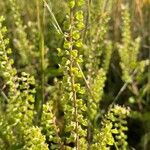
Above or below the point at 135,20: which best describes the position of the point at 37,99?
below

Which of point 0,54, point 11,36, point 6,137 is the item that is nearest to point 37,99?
point 6,137

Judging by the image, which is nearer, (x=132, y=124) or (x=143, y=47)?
(x=132, y=124)

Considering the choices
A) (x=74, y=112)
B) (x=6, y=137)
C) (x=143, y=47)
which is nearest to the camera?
(x=74, y=112)

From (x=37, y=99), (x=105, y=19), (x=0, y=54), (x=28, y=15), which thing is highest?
(x=28, y=15)

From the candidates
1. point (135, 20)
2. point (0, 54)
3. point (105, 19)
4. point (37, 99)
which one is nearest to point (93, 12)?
point (105, 19)

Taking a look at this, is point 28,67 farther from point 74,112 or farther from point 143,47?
point 74,112

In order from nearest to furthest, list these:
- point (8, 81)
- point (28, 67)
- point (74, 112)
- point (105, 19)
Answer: point (74, 112) < point (8, 81) < point (105, 19) < point (28, 67)
